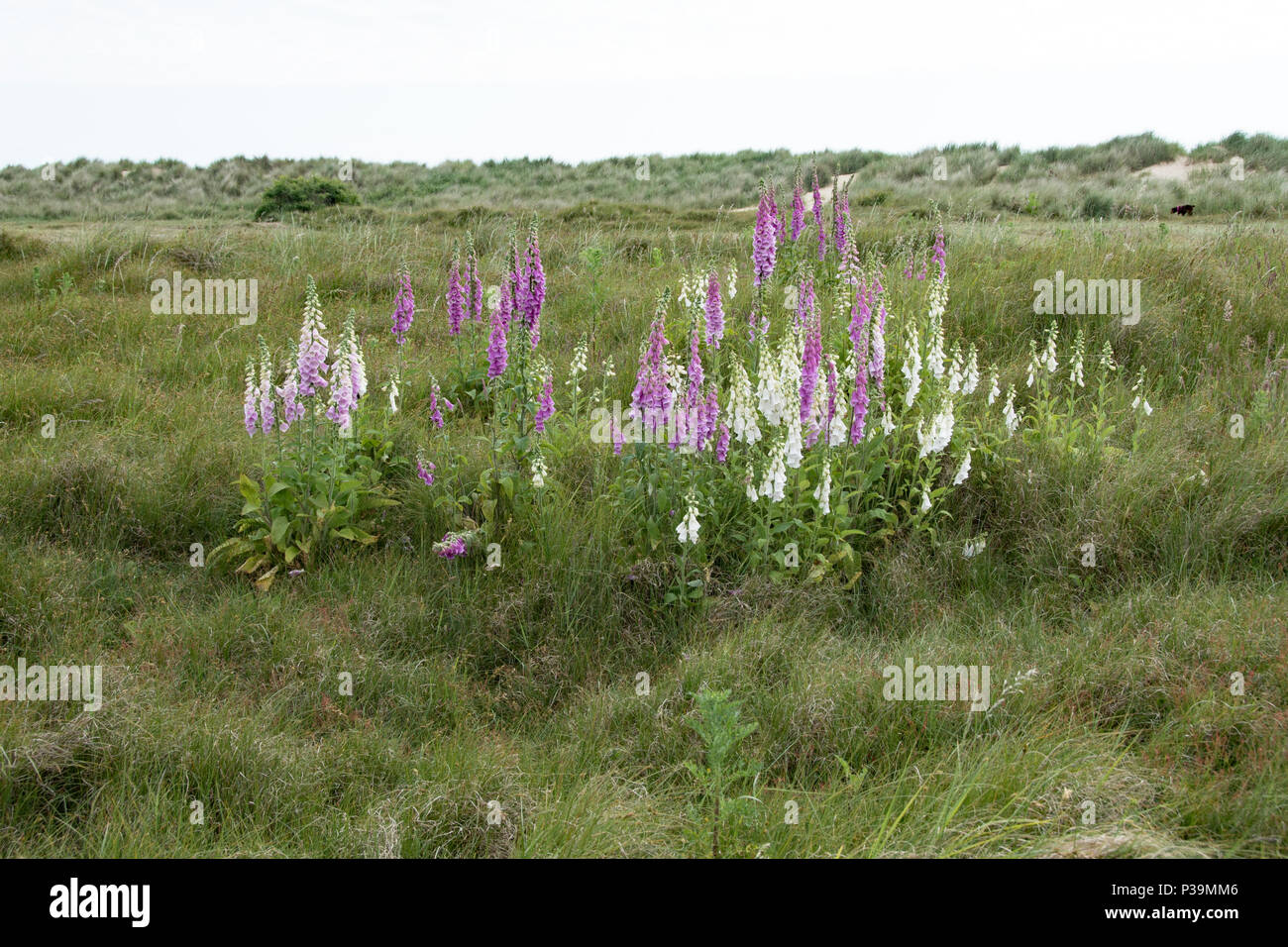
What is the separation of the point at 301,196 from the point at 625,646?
17.4 m

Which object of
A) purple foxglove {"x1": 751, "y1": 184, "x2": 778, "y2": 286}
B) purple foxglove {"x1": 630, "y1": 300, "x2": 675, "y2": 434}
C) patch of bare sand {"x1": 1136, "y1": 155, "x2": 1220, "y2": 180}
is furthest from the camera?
patch of bare sand {"x1": 1136, "y1": 155, "x2": 1220, "y2": 180}

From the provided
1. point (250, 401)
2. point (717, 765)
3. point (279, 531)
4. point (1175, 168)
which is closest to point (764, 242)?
point (250, 401)

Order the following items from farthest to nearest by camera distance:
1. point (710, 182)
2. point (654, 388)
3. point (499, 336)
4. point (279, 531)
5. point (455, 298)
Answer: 1. point (710, 182)
2. point (455, 298)
3. point (499, 336)
4. point (279, 531)
5. point (654, 388)

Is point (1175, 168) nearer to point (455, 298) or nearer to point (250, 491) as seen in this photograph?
point (455, 298)

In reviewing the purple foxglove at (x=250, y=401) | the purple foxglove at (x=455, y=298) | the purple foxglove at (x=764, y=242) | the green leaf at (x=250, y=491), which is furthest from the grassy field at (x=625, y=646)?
the purple foxglove at (x=764, y=242)

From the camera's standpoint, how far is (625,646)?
199 inches

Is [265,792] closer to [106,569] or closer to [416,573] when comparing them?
[416,573]

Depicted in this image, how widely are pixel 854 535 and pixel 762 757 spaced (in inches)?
81.9

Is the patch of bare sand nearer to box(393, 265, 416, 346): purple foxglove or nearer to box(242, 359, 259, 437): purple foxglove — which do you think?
box(393, 265, 416, 346): purple foxglove

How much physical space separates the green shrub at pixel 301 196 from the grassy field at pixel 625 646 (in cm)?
1103

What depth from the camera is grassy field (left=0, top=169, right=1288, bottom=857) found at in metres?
3.47

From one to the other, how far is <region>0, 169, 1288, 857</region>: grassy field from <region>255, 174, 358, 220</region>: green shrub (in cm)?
1103

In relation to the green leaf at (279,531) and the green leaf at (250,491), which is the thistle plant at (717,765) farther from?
the green leaf at (250,491)

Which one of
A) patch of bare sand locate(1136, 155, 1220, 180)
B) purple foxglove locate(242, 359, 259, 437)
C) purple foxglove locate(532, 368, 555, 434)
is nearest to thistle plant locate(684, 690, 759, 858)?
purple foxglove locate(532, 368, 555, 434)
